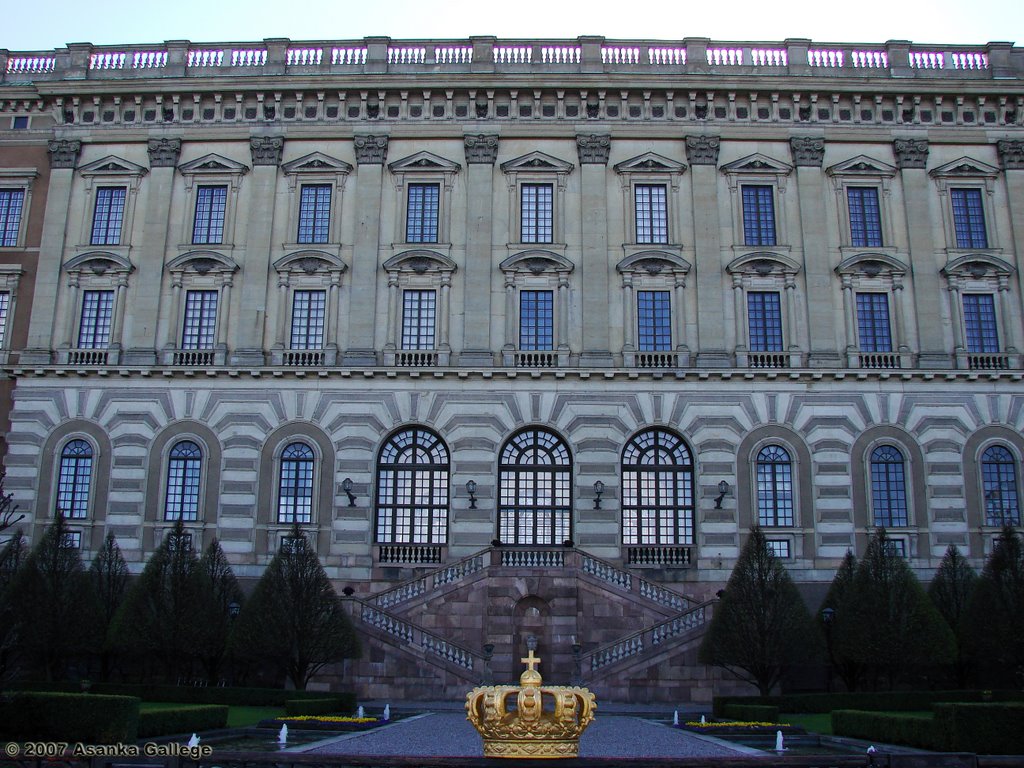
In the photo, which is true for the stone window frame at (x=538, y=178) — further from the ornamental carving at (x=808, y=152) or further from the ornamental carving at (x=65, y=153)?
the ornamental carving at (x=65, y=153)

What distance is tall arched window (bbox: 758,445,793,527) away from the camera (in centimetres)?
4391

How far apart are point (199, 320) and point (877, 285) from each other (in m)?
29.2

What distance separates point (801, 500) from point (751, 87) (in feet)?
→ 60.3

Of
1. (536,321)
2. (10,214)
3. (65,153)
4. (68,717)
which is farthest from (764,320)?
(10,214)

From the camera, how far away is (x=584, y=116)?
1903 inches

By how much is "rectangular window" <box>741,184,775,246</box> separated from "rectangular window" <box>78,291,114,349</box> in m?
27.9

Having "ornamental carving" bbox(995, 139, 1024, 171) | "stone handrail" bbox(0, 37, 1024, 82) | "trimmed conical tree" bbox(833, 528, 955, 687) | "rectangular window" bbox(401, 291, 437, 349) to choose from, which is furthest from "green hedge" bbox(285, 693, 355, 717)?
"ornamental carving" bbox(995, 139, 1024, 171)

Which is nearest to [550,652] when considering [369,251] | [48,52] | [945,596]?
[945,596]

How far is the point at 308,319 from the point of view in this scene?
153ft

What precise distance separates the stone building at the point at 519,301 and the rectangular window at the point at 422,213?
14cm

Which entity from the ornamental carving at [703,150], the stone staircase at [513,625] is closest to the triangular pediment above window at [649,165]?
the ornamental carving at [703,150]

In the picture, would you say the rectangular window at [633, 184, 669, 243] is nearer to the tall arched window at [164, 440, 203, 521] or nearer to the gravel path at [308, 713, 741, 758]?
the tall arched window at [164, 440, 203, 521]

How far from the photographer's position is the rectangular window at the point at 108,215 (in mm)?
48031

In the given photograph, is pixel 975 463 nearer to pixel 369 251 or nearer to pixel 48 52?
pixel 369 251
